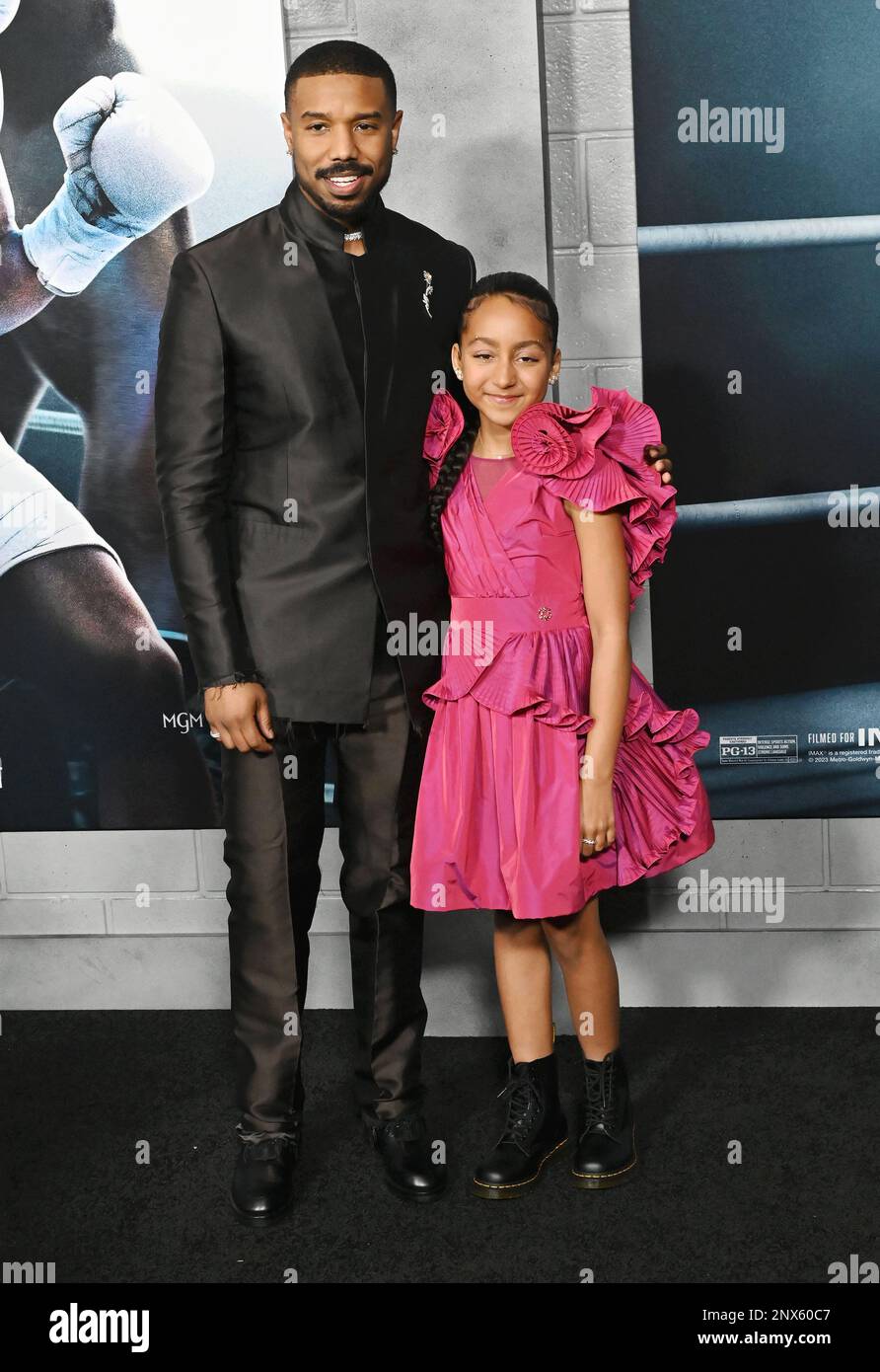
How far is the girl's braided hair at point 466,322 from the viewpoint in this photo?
1814mm

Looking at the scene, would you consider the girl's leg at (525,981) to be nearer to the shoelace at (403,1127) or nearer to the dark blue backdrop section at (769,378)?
the shoelace at (403,1127)

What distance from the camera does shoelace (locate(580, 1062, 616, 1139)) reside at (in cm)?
195

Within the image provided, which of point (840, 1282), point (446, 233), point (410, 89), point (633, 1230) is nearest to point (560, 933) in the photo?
point (633, 1230)

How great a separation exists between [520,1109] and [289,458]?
1033 mm

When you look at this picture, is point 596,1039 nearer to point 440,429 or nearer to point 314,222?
point 440,429

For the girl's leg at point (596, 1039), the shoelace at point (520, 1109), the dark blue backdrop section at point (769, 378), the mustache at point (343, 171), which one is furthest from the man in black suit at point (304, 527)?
the dark blue backdrop section at point (769, 378)

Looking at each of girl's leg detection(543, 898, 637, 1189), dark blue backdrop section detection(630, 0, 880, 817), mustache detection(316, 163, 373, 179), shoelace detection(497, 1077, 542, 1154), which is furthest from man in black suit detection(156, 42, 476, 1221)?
dark blue backdrop section detection(630, 0, 880, 817)

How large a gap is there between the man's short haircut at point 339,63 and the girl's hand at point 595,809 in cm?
100

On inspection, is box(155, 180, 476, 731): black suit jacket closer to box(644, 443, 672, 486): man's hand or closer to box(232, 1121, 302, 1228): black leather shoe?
box(644, 443, 672, 486): man's hand

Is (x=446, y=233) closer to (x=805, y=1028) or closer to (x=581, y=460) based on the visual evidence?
(x=581, y=460)

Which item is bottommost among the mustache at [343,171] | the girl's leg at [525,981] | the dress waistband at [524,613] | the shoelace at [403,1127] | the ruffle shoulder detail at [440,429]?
the shoelace at [403,1127]

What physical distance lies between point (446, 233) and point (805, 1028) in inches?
64.0

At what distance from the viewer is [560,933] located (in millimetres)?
A: 1918

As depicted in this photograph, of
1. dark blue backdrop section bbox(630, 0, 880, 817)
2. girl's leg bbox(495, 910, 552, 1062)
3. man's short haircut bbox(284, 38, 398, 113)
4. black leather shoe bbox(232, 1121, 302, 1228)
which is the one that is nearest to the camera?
man's short haircut bbox(284, 38, 398, 113)
